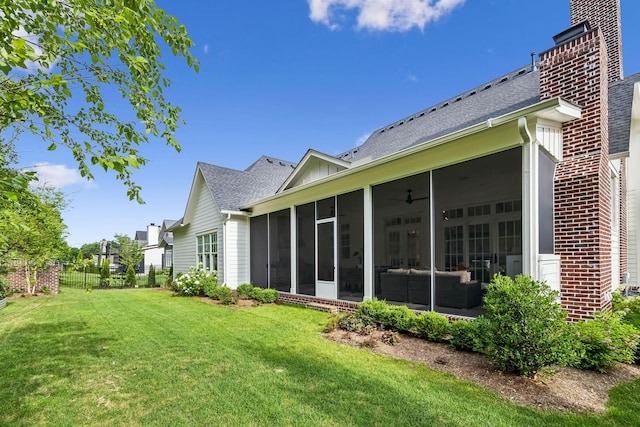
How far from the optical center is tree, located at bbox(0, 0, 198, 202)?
9.85 ft

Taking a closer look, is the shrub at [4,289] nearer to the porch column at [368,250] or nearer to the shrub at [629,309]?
the porch column at [368,250]

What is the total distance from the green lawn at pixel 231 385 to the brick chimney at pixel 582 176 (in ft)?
5.31

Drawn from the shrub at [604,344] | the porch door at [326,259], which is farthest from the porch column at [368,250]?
the shrub at [604,344]

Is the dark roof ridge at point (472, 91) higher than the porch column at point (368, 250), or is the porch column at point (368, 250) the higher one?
the dark roof ridge at point (472, 91)

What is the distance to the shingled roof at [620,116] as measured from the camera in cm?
635

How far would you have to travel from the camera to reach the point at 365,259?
7.88 metres

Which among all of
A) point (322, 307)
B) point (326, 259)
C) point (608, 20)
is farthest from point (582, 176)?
point (608, 20)

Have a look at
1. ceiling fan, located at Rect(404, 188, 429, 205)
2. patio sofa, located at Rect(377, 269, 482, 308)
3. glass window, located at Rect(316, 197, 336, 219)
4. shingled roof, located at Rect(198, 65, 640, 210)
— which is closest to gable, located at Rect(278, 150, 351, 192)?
glass window, located at Rect(316, 197, 336, 219)

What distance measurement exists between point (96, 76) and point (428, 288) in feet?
24.3

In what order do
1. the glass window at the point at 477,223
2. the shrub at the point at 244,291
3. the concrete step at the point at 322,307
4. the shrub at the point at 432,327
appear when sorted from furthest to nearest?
the shrub at the point at 244,291
the concrete step at the point at 322,307
the glass window at the point at 477,223
the shrub at the point at 432,327

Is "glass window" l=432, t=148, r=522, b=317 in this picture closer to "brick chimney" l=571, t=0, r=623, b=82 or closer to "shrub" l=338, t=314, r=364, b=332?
"shrub" l=338, t=314, r=364, b=332

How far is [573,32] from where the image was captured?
5734mm

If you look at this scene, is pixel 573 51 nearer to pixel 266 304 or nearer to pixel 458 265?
pixel 458 265

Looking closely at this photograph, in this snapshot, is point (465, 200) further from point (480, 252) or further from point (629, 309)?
point (629, 309)
